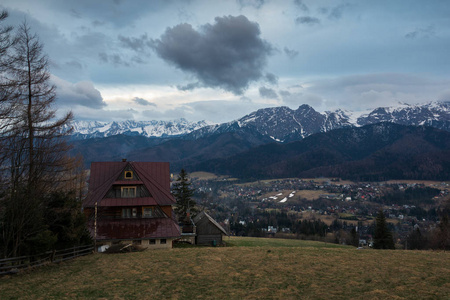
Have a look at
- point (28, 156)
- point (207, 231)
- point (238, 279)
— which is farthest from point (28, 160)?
point (207, 231)

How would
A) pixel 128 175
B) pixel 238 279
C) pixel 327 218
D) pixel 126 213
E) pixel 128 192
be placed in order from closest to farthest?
pixel 238 279 → pixel 126 213 → pixel 128 192 → pixel 128 175 → pixel 327 218

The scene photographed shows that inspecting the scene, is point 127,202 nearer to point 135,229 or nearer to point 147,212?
point 147,212

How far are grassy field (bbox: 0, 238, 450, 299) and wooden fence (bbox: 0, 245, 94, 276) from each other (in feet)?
2.30

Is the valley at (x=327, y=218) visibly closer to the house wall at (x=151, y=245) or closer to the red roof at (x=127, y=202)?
the house wall at (x=151, y=245)

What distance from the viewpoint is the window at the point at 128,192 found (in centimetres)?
3922

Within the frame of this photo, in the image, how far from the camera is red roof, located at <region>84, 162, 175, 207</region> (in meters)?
39.0

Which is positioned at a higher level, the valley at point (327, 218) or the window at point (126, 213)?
the window at point (126, 213)

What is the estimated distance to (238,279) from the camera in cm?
1823

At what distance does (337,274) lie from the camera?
61.9 ft

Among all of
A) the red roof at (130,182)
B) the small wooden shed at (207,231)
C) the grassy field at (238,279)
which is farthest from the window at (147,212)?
the grassy field at (238,279)

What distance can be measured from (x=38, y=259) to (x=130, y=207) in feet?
53.8

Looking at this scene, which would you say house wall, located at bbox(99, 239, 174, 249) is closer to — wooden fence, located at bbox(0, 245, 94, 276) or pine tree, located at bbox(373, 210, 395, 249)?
wooden fence, located at bbox(0, 245, 94, 276)

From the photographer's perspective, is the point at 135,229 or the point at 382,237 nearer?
the point at 135,229

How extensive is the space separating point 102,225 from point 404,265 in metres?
32.2
